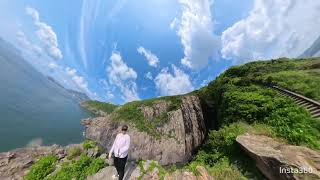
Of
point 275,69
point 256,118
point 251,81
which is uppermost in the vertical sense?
point 275,69

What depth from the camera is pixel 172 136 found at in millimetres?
53219

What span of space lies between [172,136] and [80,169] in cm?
3809

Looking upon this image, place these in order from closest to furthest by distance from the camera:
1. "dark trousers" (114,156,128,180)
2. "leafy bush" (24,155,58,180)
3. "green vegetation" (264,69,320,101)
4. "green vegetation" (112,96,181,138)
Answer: "dark trousers" (114,156,128,180), "leafy bush" (24,155,58,180), "green vegetation" (264,69,320,101), "green vegetation" (112,96,181,138)

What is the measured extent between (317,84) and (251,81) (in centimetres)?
1556

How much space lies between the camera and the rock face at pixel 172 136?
51125 mm

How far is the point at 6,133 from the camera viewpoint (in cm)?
8431

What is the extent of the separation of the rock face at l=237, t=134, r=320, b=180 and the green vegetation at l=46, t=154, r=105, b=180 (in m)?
8.83

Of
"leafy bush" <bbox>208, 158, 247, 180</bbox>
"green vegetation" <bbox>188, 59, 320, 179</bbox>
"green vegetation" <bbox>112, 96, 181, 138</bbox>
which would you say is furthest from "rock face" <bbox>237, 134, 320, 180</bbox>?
"green vegetation" <bbox>112, 96, 181, 138</bbox>

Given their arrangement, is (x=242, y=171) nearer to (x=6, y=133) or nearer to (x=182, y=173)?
(x=182, y=173)

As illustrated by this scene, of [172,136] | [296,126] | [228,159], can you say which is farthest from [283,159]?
[172,136]

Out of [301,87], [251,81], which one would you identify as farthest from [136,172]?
[251,81]

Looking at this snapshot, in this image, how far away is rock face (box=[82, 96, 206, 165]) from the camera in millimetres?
51125

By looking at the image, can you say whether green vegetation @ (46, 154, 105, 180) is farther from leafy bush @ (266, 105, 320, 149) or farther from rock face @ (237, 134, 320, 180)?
leafy bush @ (266, 105, 320, 149)

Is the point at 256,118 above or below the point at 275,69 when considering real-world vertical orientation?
below
